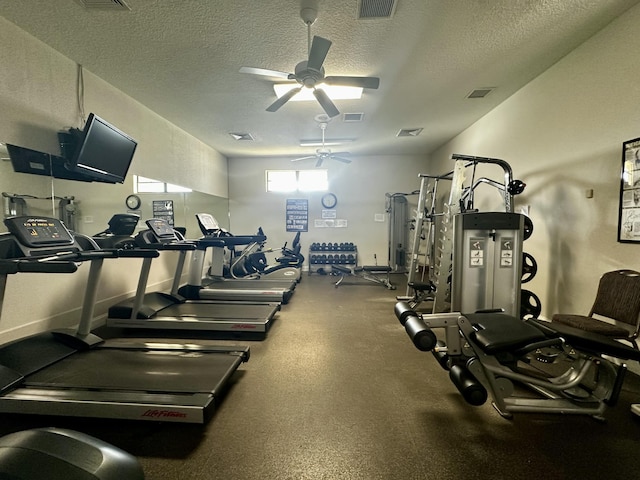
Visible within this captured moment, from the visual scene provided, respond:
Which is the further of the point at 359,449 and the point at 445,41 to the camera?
the point at 445,41

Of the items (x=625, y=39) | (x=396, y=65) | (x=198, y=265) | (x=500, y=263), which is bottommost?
(x=198, y=265)

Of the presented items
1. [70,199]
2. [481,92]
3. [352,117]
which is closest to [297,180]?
[352,117]

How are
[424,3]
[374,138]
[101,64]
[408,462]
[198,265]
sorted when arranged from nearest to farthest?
[408,462] < [424,3] < [101,64] < [198,265] < [374,138]

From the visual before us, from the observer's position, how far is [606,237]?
94.5 inches

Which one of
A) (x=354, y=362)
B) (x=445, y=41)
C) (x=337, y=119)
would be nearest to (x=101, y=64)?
(x=337, y=119)

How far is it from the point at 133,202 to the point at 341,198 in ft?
14.9

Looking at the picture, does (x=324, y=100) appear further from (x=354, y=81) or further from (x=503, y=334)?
(x=503, y=334)

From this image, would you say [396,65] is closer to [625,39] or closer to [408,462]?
[625,39]

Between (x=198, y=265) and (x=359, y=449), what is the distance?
3.45m

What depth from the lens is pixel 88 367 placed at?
2.05 meters

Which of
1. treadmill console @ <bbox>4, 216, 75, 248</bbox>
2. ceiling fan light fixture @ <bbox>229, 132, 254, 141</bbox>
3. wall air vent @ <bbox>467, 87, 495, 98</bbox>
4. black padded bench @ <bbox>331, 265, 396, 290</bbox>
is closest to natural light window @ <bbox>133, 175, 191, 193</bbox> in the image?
ceiling fan light fixture @ <bbox>229, 132, 254, 141</bbox>

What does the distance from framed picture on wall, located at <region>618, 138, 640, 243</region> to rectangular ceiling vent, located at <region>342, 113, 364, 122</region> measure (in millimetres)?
3012

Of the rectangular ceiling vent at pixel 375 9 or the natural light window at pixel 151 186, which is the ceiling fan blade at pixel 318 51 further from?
the natural light window at pixel 151 186

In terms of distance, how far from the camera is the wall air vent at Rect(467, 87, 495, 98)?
3.48 meters
